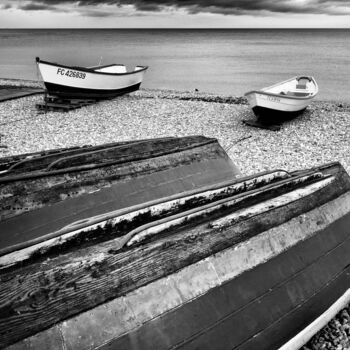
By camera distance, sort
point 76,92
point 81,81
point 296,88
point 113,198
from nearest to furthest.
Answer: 1. point 113,198
2. point 81,81
3. point 76,92
4. point 296,88

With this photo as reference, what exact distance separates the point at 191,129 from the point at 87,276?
11.5 metres

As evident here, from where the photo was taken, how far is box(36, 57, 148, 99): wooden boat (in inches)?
647

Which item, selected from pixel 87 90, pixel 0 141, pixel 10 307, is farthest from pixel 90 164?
pixel 87 90

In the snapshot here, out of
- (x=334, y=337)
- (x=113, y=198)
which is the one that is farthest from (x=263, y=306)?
(x=113, y=198)

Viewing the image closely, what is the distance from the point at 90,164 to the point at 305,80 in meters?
15.3

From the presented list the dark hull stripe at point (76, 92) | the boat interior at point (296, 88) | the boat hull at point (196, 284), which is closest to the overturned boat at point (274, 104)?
the boat interior at point (296, 88)

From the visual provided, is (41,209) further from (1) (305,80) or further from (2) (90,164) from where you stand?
(1) (305,80)

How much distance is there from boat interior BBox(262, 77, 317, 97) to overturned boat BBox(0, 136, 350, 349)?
12.1 m

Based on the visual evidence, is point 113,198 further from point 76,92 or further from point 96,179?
point 76,92

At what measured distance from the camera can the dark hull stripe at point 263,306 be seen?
3049mm

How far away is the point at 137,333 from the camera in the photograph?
116 inches

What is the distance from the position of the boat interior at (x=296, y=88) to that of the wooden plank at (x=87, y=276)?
46.8 ft

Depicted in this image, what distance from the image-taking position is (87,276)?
3.03 meters

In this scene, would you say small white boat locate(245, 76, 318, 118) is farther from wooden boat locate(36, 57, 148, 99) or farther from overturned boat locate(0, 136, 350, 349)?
overturned boat locate(0, 136, 350, 349)
